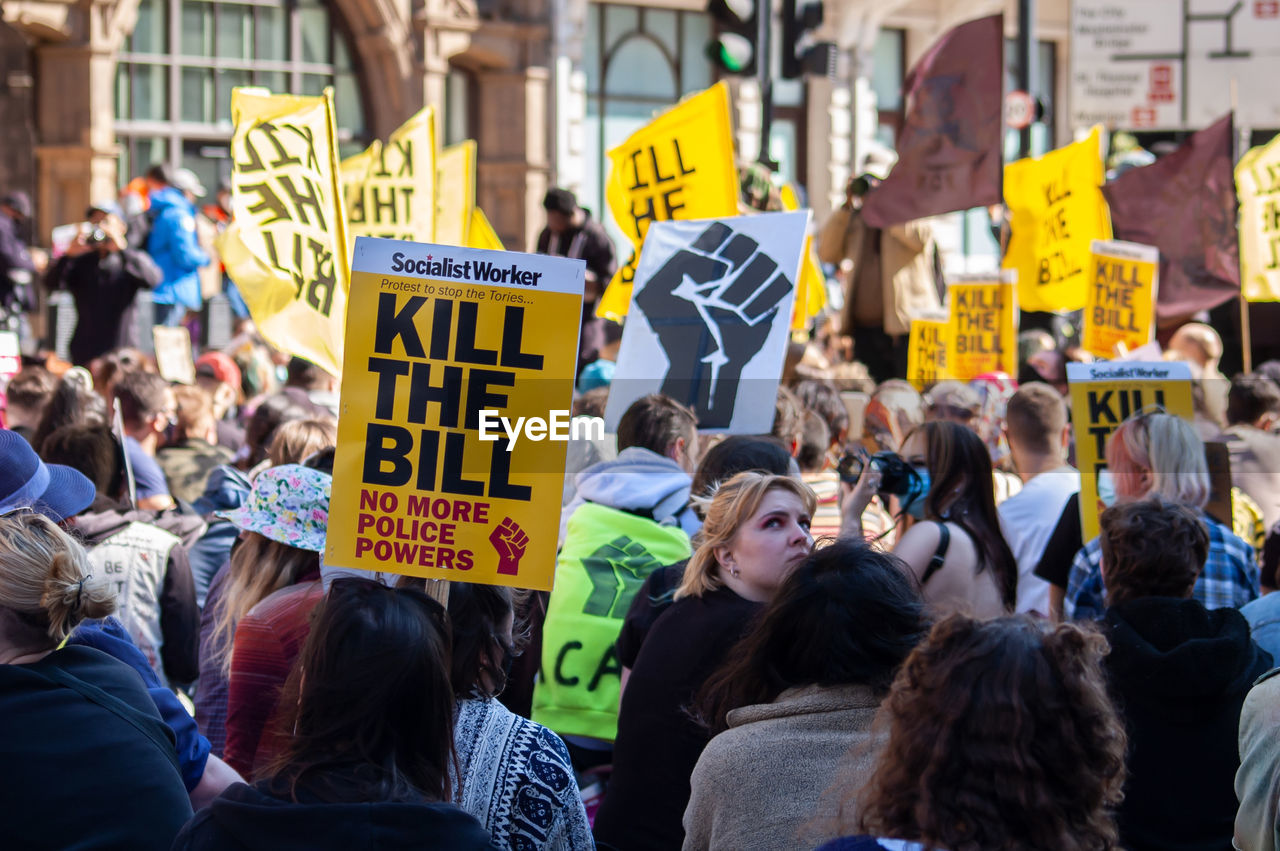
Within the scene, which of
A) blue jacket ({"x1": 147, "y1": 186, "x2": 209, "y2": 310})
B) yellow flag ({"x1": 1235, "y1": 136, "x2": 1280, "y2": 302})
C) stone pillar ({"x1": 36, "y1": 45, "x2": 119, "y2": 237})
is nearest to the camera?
yellow flag ({"x1": 1235, "y1": 136, "x2": 1280, "y2": 302})

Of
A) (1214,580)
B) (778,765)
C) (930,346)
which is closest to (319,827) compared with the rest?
(778,765)

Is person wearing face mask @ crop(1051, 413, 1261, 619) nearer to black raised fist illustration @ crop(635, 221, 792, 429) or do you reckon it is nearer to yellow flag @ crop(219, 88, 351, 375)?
black raised fist illustration @ crop(635, 221, 792, 429)

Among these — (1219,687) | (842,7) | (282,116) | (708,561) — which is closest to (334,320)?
(282,116)

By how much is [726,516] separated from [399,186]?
17.5 ft

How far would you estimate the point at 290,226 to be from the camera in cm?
635

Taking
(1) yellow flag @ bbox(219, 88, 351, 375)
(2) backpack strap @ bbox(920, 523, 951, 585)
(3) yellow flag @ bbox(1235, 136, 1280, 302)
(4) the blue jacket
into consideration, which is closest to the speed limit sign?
(3) yellow flag @ bbox(1235, 136, 1280, 302)

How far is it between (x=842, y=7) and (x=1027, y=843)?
21.7 meters

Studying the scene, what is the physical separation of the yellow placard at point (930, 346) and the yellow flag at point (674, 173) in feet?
8.79

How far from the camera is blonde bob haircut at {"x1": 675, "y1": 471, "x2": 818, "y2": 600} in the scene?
3568 millimetres

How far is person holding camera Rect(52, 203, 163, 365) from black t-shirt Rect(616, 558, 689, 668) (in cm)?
824

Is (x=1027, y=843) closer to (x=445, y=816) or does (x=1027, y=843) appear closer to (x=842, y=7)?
(x=445, y=816)

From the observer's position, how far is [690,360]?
19.2 feet

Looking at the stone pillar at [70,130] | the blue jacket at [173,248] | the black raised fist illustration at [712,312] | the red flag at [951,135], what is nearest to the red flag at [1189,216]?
the red flag at [951,135]

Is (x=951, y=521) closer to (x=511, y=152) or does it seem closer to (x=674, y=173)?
(x=674, y=173)
